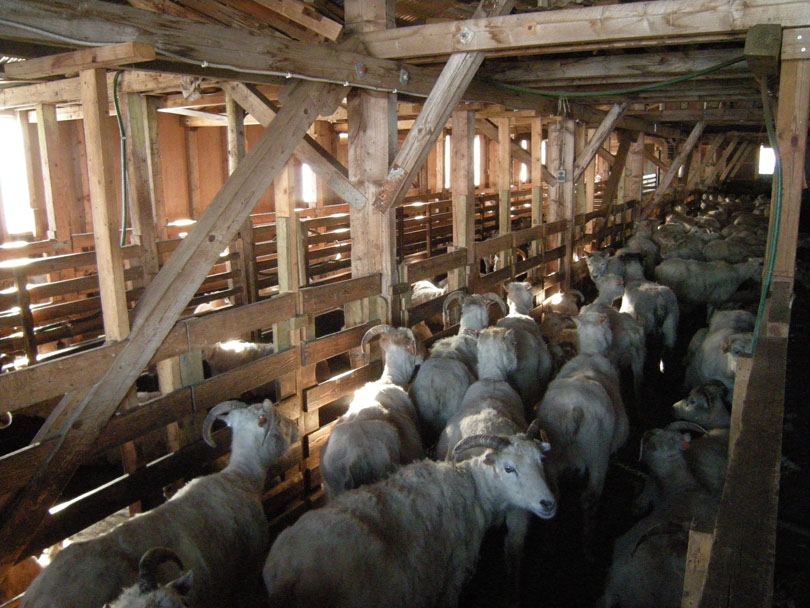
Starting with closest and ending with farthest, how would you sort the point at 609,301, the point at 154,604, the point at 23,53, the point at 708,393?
the point at 154,604 < the point at 23,53 < the point at 708,393 < the point at 609,301

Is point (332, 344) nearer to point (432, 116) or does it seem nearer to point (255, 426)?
point (255, 426)

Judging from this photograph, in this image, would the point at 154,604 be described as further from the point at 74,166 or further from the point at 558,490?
the point at 74,166

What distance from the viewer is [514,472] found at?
150 inches

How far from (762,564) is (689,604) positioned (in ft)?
1.77

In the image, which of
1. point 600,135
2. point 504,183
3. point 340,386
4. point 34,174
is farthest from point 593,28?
point 34,174

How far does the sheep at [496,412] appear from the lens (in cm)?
411

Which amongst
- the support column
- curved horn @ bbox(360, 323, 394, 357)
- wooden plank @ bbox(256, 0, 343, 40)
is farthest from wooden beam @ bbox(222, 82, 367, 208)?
the support column

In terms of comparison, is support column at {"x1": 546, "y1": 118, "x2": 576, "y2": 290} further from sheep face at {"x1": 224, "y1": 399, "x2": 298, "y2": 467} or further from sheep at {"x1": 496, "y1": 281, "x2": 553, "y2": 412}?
sheep face at {"x1": 224, "y1": 399, "x2": 298, "y2": 467}

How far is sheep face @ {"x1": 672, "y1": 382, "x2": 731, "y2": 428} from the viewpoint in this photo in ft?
18.6

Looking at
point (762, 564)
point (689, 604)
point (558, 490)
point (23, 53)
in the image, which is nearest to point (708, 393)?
point (558, 490)

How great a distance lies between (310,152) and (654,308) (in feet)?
16.3

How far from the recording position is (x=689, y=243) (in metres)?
12.2

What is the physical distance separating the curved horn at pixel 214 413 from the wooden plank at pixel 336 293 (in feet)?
3.83

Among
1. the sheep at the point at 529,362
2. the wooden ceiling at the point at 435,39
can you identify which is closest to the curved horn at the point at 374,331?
the sheep at the point at 529,362
